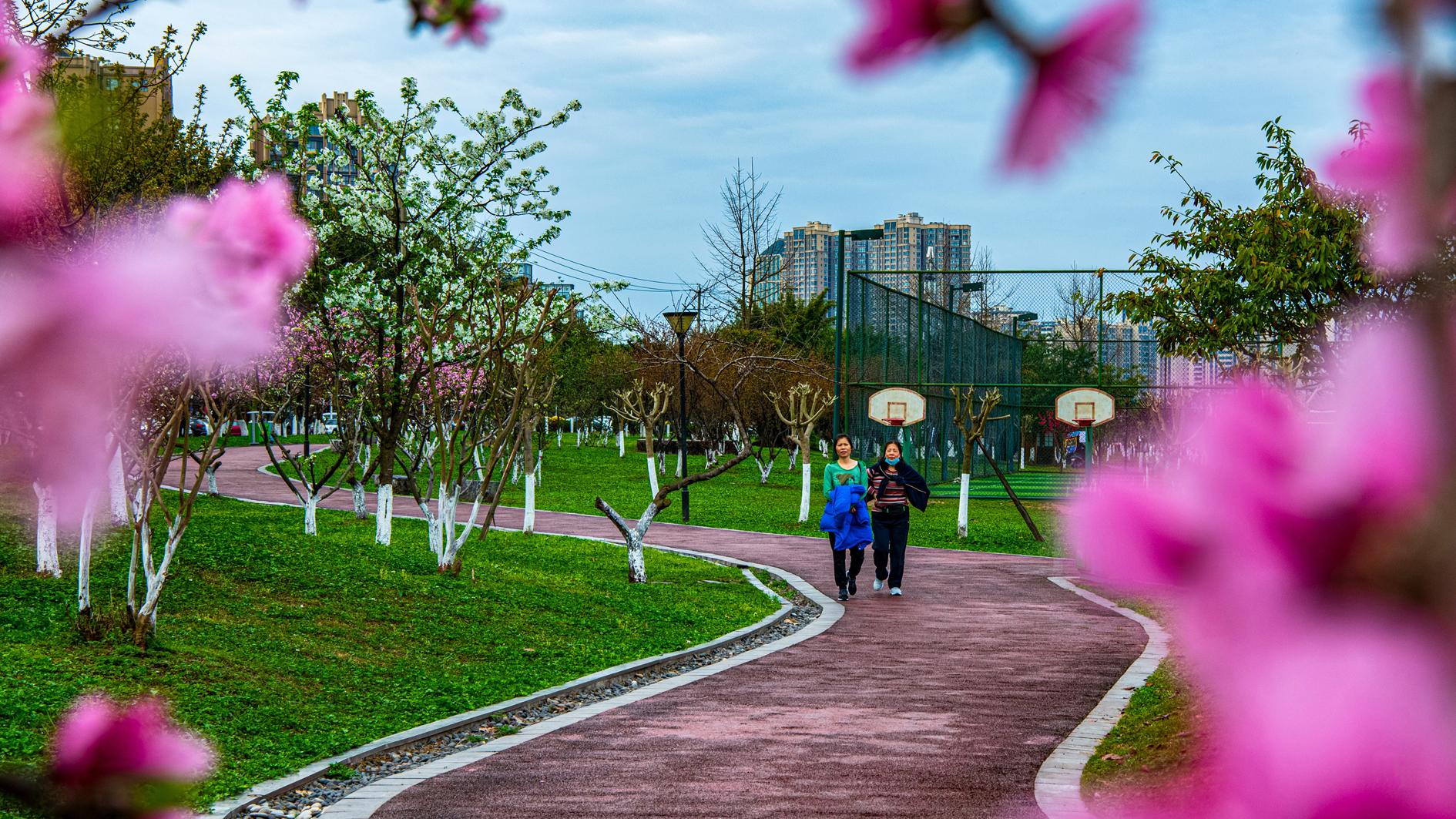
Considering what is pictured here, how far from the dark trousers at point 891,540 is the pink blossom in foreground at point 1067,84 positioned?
1397 centimetres

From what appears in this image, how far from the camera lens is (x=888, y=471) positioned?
47.1 ft

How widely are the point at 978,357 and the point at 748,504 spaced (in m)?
6.92

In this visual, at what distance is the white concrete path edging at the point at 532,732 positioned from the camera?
6.38m

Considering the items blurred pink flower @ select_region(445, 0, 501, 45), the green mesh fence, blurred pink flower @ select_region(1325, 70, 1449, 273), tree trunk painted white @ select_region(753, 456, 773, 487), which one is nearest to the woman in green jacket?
the green mesh fence

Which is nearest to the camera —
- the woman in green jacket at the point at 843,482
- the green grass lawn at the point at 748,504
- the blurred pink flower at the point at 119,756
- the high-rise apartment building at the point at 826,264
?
the blurred pink flower at the point at 119,756

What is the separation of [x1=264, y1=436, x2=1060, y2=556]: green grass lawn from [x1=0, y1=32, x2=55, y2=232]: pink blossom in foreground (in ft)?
47.2

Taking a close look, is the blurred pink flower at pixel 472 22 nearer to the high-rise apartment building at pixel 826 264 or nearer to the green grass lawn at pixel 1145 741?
the green grass lawn at pixel 1145 741

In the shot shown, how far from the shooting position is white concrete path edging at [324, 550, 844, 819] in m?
6.38

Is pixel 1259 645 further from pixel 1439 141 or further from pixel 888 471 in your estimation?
pixel 888 471

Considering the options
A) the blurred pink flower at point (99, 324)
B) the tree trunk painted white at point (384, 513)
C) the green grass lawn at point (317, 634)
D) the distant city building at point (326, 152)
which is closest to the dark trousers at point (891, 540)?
the green grass lawn at point (317, 634)

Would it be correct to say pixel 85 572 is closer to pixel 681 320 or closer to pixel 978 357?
pixel 681 320

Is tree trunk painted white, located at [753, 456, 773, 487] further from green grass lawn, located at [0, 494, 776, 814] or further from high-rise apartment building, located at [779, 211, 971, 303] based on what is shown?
green grass lawn, located at [0, 494, 776, 814]

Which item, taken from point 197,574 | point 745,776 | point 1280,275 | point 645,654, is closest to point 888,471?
point 645,654

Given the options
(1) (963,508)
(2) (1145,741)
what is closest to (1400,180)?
(2) (1145,741)
